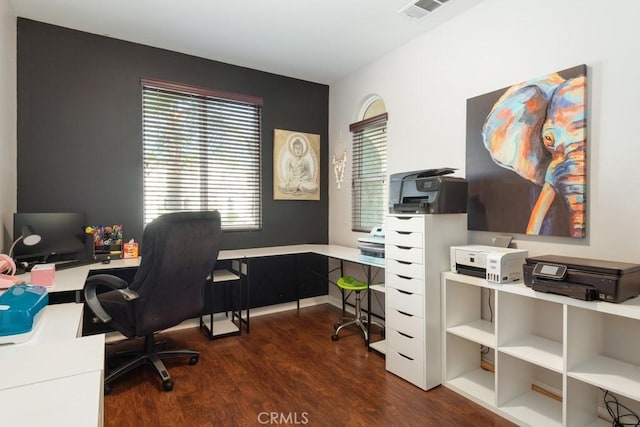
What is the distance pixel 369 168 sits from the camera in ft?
13.0

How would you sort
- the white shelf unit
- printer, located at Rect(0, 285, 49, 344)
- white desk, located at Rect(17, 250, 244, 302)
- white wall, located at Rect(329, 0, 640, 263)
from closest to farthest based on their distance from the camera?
printer, located at Rect(0, 285, 49, 344) → the white shelf unit → white wall, located at Rect(329, 0, 640, 263) → white desk, located at Rect(17, 250, 244, 302)

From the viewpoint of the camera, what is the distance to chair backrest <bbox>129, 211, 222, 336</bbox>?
2.22 m

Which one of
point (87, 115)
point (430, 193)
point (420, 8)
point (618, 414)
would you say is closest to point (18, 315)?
point (430, 193)

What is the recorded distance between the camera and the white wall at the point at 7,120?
8.17ft

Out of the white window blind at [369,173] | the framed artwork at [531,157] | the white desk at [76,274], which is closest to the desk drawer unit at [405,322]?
the framed artwork at [531,157]

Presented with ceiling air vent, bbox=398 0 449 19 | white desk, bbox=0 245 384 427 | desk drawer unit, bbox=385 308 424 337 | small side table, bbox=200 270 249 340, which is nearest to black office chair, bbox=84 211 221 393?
white desk, bbox=0 245 384 427

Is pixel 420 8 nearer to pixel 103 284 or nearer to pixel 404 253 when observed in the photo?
pixel 404 253

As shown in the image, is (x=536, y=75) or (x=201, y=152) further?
(x=201, y=152)

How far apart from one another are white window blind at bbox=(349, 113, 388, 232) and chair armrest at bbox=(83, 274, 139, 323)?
244 cm

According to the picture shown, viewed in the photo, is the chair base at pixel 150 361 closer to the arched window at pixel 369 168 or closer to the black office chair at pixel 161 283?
the black office chair at pixel 161 283

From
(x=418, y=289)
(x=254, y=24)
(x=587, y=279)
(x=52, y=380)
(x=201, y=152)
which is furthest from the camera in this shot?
(x=201, y=152)

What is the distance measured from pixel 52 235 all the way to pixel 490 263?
3.14m

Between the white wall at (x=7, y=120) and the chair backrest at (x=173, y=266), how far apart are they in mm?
1172
